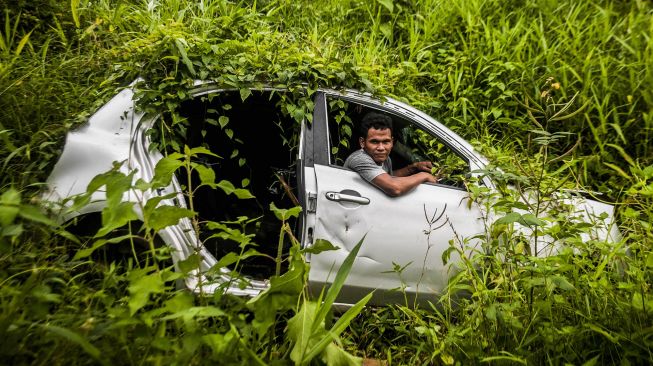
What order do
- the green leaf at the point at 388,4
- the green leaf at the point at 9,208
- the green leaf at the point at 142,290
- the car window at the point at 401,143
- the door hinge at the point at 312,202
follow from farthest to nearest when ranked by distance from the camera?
the green leaf at the point at 388,4 → the car window at the point at 401,143 → the door hinge at the point at 312,202 → the green leaf at the point at 142,290 → the green leaf at the point at 9,208

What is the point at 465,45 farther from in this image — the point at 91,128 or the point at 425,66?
the point at 91,128

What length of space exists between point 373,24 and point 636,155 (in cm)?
286

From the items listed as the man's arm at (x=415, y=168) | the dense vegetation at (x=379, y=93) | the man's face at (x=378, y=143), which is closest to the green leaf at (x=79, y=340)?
the dense vegetation at (x=379, y=93)

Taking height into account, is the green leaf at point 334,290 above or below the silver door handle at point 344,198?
below

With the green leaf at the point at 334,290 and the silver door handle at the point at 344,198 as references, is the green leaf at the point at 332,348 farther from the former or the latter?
the silver door handle at the point at 344,198

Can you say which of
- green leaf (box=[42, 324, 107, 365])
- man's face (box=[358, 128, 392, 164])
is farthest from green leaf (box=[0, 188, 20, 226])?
man's face (box=[358, 128, 392, 164])

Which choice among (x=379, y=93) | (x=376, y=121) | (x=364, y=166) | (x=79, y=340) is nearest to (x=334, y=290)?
(x=79, y=340)

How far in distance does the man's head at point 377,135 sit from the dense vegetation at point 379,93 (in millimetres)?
194

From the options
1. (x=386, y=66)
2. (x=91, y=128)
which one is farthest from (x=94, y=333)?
(x=386, y=66)

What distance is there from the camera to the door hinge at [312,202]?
238 cm

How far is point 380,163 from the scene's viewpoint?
9.45 ft

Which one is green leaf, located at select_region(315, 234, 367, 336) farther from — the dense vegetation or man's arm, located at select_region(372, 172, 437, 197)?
man's arm, located at select_region(372, 172, 437, 197)

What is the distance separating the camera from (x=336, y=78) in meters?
2.82

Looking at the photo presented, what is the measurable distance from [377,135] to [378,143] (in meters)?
0.05
